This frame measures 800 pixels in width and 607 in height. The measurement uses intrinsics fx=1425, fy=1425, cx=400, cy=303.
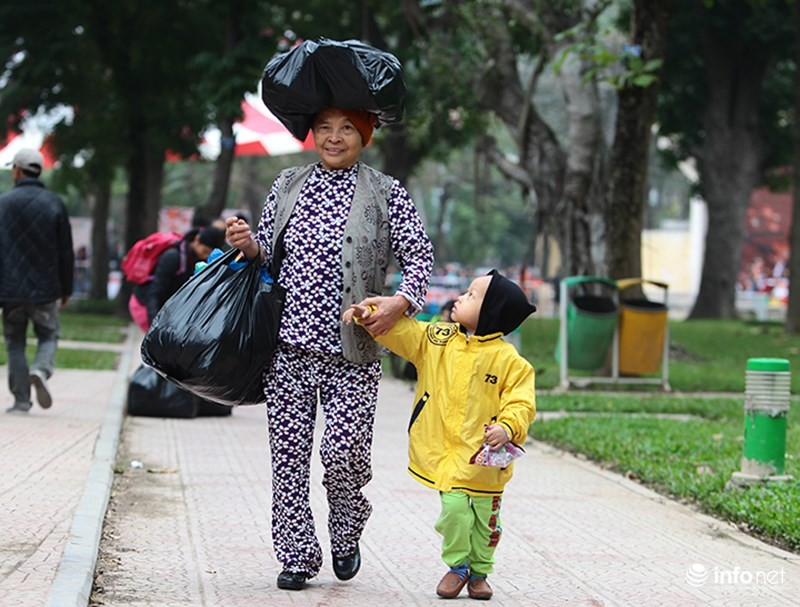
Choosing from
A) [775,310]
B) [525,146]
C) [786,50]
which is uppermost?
[786,50]

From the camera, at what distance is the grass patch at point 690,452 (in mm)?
7707

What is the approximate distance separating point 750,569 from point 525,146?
593 inches

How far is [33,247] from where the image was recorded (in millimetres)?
10711

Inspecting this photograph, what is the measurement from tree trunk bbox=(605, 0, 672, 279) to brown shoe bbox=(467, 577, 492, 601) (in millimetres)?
11823

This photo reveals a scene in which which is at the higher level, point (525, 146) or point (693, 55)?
point (693, 55)

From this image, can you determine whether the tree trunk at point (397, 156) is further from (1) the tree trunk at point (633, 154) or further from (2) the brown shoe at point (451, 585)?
(2) the brown shoe at point (451, 585)

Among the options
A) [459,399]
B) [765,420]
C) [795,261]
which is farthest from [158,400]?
[795,261]

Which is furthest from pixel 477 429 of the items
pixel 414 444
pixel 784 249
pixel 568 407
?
pixel 784 249

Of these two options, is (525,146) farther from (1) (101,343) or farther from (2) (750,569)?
(2) (750,569)

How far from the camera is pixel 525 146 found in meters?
21.2

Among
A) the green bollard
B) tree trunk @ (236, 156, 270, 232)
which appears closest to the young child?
the green bollard

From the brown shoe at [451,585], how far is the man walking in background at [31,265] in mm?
5926

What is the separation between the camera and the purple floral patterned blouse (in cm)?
542

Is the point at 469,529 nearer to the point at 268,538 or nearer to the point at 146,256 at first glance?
the point at 268,538
